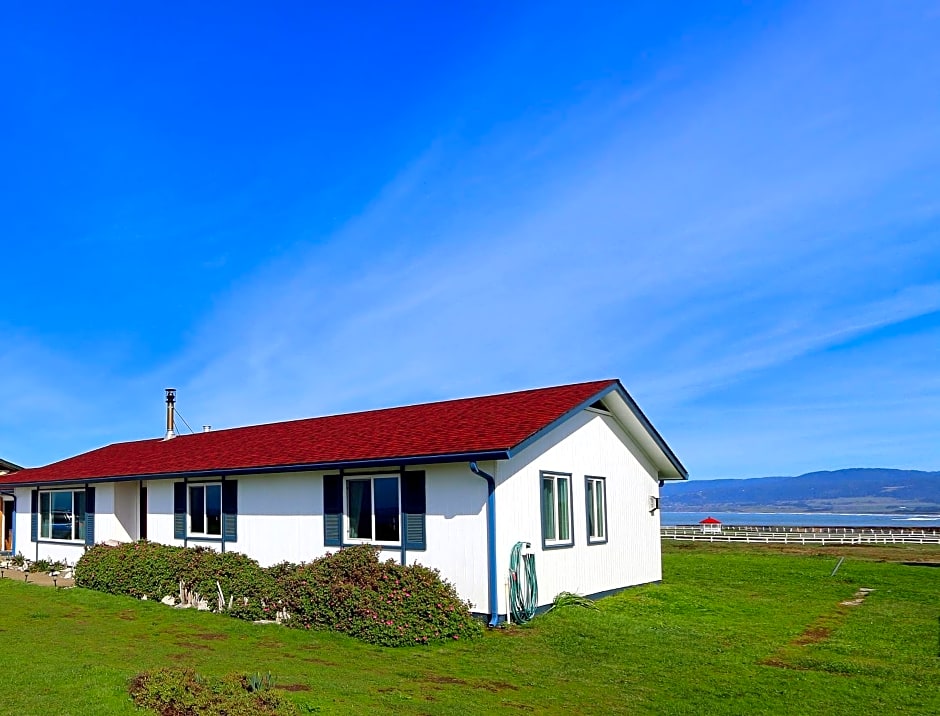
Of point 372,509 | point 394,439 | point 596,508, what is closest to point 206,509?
point 372,509

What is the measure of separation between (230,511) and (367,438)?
13.6 ft

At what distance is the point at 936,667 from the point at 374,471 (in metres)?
9.81

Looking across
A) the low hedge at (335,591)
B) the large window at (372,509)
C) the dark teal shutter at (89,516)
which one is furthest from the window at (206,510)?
the dark teal shutter at (89,516)

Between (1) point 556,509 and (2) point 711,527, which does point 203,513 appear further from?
(2) point 711,527

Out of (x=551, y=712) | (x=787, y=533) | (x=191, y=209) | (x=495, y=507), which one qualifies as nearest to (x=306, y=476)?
(x=495, y=507)

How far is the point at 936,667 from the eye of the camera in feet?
35.2

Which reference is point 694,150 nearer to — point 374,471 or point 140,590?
point 374,471

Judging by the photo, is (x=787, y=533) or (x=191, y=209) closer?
(x=191, y=209)

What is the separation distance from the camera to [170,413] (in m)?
28.8

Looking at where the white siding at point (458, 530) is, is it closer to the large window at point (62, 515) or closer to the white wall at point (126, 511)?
the white wall at point (126, 511)

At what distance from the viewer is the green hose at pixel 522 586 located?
1367cm

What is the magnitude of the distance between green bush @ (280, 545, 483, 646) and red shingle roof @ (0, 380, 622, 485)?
200 cm

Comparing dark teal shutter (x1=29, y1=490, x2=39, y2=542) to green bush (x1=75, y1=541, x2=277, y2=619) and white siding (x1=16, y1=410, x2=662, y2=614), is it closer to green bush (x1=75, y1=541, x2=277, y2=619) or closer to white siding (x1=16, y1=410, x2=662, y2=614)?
white siding (x1=16, y1=410, x2=662, y2=614)

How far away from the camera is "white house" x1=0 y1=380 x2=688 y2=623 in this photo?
13.9 metres
